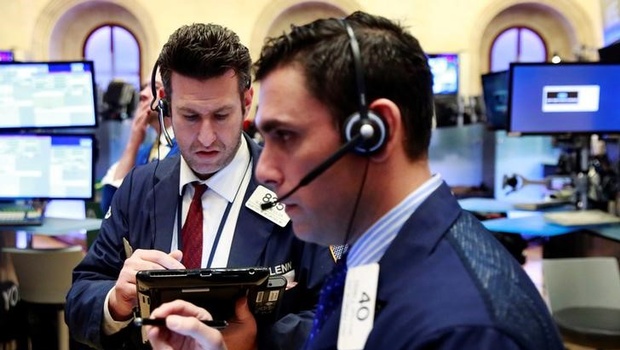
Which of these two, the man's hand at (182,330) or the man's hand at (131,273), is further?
the man's hand at (131,273)

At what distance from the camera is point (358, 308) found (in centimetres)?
81

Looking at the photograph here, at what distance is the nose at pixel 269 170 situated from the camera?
3.05 ft

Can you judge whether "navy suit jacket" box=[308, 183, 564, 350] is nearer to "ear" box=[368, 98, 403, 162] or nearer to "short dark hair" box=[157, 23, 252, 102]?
"ear" box=[368, 98, 403, 162]

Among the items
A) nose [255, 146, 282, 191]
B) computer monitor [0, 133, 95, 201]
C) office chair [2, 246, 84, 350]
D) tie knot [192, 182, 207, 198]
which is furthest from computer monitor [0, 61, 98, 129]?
nose [255, 146, 282, 191]

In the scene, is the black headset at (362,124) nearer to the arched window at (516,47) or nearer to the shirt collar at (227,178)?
the shirt collar at (227,178)

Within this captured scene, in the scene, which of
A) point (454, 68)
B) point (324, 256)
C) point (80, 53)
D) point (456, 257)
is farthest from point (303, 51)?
point (80, 53)

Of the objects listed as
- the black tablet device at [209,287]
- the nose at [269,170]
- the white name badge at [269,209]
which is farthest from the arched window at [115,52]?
the nose at [269,170]

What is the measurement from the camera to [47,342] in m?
3.38

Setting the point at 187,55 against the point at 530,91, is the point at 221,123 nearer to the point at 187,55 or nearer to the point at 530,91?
the point at 187,55

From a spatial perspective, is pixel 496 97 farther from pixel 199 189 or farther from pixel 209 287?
pixel 209 287

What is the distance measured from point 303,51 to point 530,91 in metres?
3.17

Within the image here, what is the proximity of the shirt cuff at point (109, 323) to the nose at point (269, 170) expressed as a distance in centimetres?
64

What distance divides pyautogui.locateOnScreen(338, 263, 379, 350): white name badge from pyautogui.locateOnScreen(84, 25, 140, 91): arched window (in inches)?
462

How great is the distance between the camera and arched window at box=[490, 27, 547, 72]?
12.2 m
